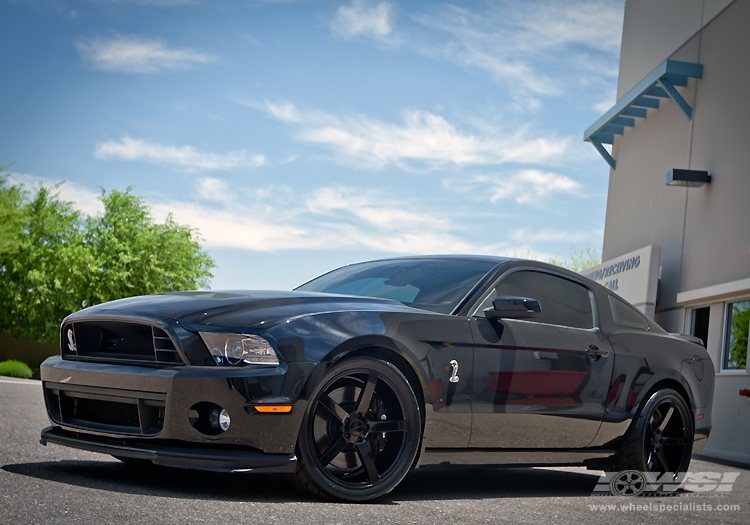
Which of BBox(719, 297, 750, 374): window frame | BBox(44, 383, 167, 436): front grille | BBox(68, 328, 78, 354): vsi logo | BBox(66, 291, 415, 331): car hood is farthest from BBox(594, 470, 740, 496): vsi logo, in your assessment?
BBox(719, 297, 750, 374): window frame

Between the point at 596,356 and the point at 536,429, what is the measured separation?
0.73 m

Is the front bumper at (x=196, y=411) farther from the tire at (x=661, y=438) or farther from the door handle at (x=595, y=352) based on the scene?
the tire at (x=661, y=438)

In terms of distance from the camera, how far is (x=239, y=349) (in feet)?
15.1

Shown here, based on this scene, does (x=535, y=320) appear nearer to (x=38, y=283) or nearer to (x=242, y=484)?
(x=242, y=484)

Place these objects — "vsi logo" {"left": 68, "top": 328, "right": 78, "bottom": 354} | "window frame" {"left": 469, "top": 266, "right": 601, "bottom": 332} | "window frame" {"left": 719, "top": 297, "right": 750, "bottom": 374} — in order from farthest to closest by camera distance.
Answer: "window frame" {"left": 719, "top": 297, "right": 750, "bottom": 374}, "window frame" {"left": 469, "top": 266, "right": 601, "bottom": 332}, "vsi logo" {"left": 68, "top": 328, "right": 78, "bottom": 354}

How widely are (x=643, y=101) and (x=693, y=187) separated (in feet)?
11.2

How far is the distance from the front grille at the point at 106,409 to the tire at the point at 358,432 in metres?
0.68

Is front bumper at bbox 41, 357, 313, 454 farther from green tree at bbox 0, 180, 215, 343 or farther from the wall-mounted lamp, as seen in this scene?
green tree at bbox 0, 180, 215, 343

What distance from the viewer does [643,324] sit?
7066mm

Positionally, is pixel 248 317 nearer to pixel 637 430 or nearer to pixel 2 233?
pixel 637 430

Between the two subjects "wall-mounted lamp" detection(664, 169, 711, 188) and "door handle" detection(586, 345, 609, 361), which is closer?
"door handle" detection(586, 345, 609, 361)

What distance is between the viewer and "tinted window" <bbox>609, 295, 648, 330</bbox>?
680 centimetres

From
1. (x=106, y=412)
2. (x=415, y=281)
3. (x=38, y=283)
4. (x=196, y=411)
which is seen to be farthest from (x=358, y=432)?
(x=38, y=283)

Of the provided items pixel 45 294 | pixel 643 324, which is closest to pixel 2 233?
pixel 45 294
